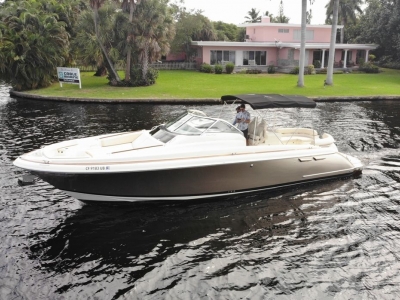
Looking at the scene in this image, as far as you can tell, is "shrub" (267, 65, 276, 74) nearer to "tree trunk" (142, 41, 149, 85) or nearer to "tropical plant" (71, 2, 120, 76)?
"tree trunk" (142, 41, 149, 85)

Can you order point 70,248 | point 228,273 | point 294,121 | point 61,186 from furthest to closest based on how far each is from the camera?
point 294,121 < point 61,186 < point 70,248 < point 228,273

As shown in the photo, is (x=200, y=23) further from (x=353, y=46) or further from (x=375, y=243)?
(x=375, y=243)

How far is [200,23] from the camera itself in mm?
50125

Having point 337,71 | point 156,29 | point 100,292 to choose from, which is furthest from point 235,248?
point 337,71

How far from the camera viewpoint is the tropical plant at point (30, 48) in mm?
29125

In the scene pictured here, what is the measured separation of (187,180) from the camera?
9328 millimetres

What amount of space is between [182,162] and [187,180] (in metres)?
0.54

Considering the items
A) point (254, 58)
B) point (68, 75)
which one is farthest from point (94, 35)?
point (254, 58)

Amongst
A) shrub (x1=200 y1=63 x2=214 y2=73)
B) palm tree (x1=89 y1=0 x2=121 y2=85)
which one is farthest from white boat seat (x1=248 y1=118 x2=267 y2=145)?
shrub (x1=200 y1=63 x2=214 y2=73)

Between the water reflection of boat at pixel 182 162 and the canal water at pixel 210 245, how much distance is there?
0.53 meters

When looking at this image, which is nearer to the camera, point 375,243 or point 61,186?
point 375,243

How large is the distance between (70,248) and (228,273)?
340 cm

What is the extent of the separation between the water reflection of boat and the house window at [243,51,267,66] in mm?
36967

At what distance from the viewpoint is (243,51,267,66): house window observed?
46.9 metres
